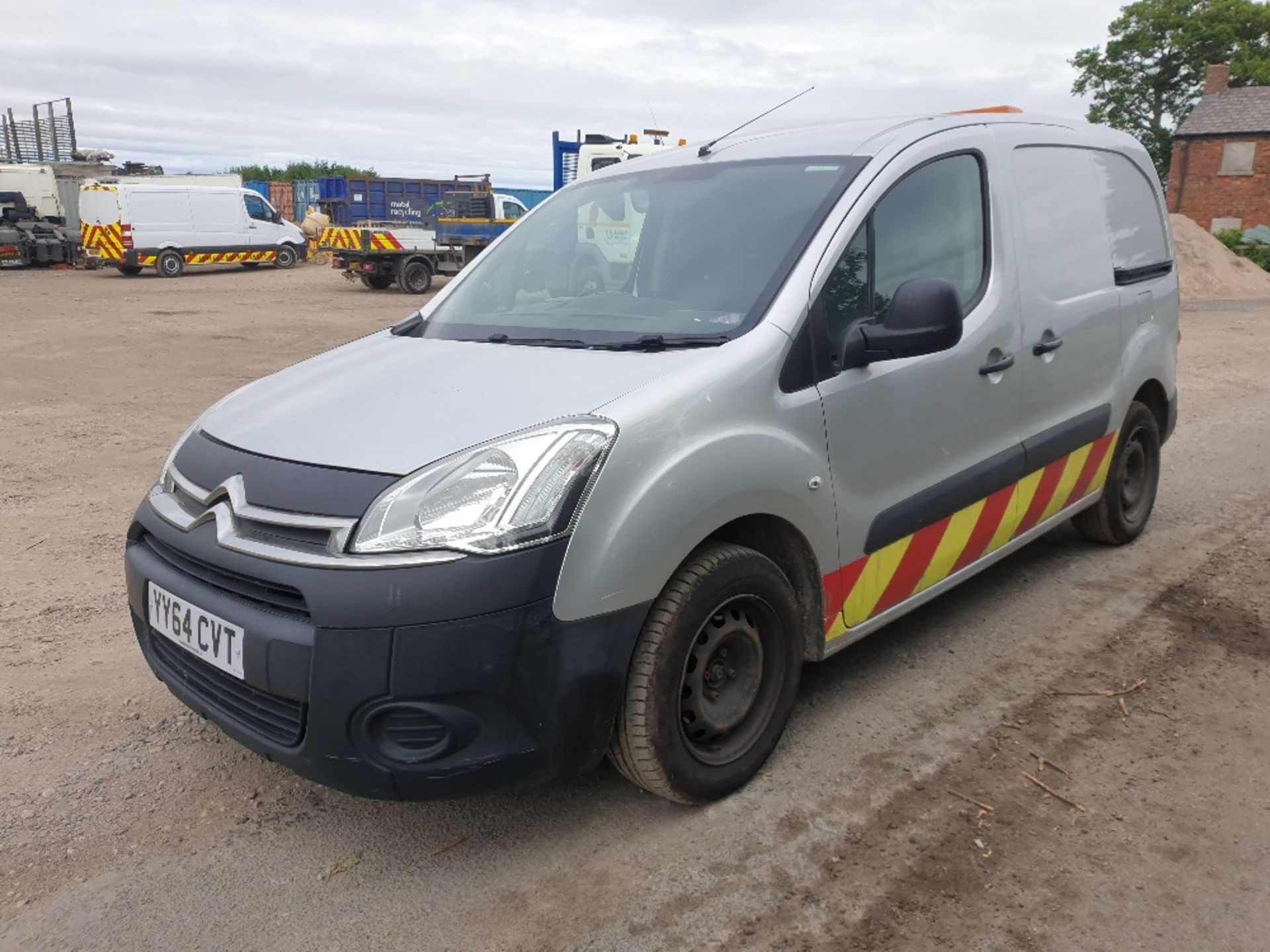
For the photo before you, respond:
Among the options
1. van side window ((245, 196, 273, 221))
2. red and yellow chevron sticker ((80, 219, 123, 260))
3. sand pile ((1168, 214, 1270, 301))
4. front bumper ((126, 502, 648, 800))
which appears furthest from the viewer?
van side window ((245, 196, 273, 221))

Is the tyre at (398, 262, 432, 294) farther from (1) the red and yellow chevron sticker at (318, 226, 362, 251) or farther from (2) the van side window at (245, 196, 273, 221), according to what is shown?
(2) the van side window at (245, 196, 273, 221)

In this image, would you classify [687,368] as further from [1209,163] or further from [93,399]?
[1209,163]

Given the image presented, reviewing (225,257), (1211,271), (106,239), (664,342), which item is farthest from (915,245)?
(225,257)

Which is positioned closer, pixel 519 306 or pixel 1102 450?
pixel 519 306

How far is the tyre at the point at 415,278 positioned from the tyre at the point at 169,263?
7601 mm

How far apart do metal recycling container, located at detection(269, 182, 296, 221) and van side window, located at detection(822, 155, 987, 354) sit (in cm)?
4444

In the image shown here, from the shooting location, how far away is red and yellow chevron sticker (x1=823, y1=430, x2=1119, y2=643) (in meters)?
3.15

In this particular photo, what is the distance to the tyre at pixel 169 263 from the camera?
25594 millimetres

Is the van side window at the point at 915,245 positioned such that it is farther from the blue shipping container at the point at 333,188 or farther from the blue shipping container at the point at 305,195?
the blue shipping container at the point at 305,195

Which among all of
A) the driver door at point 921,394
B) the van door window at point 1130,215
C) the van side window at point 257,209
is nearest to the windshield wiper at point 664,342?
the driver door at point 921,394

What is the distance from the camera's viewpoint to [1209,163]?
4000 centimetres

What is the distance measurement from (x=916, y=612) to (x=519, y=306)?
2.05m

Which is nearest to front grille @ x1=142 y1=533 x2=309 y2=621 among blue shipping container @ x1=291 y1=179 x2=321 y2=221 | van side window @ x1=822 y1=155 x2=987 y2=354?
van side window @ x1=822 y1=155 x2=987 y2=354

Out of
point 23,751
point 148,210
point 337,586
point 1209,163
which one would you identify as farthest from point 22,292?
point 1209,163
